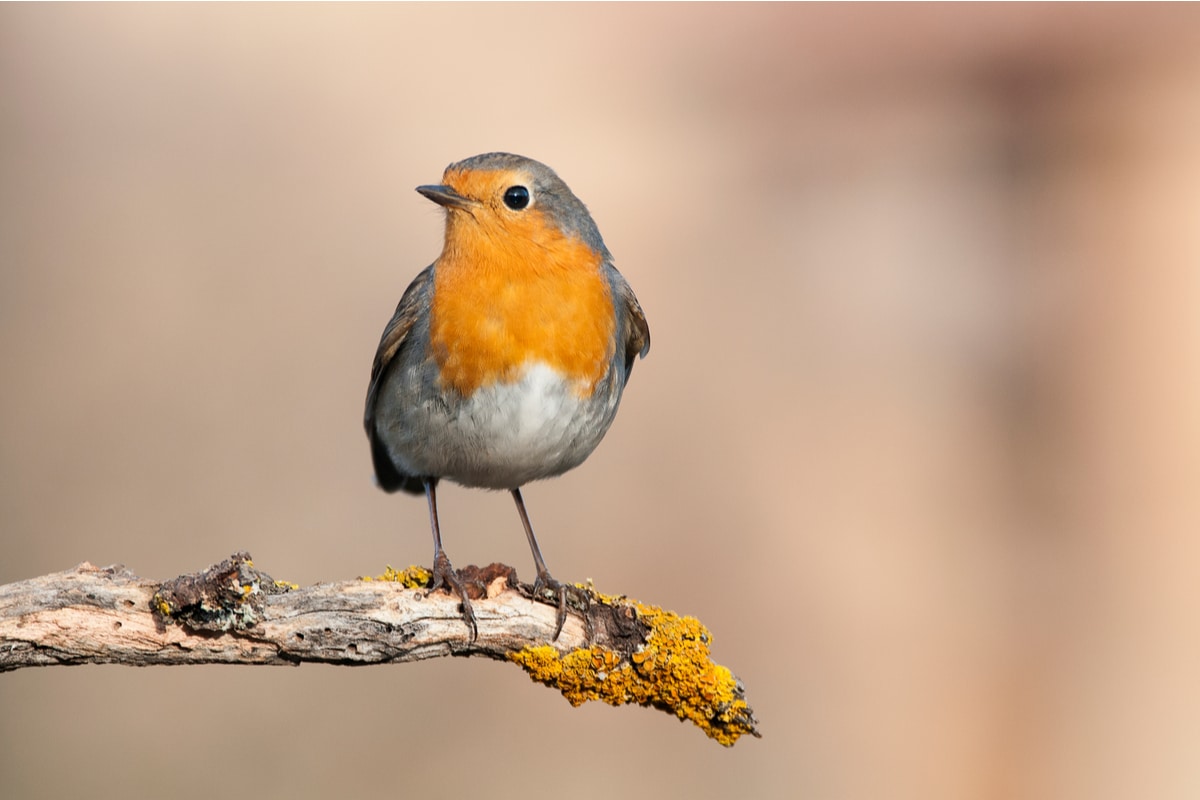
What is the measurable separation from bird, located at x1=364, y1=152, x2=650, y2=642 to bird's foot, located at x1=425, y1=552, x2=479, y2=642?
0.47 feet

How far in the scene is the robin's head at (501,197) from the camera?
3504 millimetres

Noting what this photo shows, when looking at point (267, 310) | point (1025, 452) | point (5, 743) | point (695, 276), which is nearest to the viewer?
point (5, 743)

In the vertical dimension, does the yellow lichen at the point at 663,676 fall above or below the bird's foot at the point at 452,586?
below

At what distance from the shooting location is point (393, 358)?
Answer: 377cm

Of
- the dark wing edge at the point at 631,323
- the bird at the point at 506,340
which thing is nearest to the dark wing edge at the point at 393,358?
the bird at the point at 506,340

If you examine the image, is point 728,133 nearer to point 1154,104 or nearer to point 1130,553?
point 1154,104

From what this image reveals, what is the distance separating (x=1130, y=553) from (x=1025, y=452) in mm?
826

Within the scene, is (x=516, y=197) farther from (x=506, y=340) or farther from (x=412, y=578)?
(x=412, y=578)

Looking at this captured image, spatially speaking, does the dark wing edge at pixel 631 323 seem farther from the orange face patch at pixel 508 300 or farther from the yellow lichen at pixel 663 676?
the yellow lichen at pixel 663 676

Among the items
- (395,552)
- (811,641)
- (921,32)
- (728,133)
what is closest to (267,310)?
(395,552)

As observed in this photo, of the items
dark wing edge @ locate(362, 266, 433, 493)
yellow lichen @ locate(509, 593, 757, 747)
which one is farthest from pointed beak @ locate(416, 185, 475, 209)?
yellow lichen @ locate(509, 593, 757, 747)

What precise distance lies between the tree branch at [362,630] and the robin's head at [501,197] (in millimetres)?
1020

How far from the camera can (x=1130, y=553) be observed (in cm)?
686

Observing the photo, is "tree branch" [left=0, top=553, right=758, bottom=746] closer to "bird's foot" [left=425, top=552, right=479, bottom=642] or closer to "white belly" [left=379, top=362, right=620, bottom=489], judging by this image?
"bird's foot" [left=425, top=552, right=479, bottom=642]
